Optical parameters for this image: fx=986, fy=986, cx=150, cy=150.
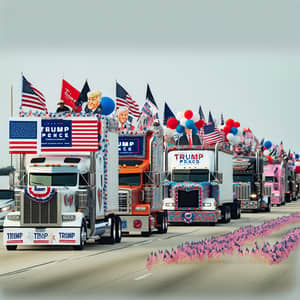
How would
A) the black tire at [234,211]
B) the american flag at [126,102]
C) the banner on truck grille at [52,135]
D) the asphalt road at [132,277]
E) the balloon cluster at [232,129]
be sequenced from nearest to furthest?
the asphalt road at [132,277] → the banner on truck grille at [52,135] → the american flag at [126,102] → the black tire at [234,211] → the balloon cluster at [232,129]

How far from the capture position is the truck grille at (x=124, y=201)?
30625 mm

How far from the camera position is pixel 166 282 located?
52.9 ft

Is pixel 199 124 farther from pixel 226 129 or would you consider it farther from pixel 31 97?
pixel 31 97

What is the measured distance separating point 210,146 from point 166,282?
81.9 feet

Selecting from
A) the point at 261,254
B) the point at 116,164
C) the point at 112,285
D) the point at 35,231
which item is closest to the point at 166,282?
the point at 112,285

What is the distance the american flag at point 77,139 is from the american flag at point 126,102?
414 inches

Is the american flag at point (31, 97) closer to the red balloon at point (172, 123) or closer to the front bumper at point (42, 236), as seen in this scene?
the front bumper at point (42, 236)

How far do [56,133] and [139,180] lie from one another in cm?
666

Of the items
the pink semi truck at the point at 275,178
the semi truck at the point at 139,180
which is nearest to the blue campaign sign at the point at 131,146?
the semi truck at the point at 139,180

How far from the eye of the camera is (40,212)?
80.9 feet

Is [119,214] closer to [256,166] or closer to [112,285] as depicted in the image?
[112,285]

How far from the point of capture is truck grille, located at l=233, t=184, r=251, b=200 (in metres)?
53.0

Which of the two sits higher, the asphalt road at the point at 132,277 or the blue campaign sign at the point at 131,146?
the blue campaign sign at the point at 131,146

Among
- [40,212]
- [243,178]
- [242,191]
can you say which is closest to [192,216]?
[243,178]
